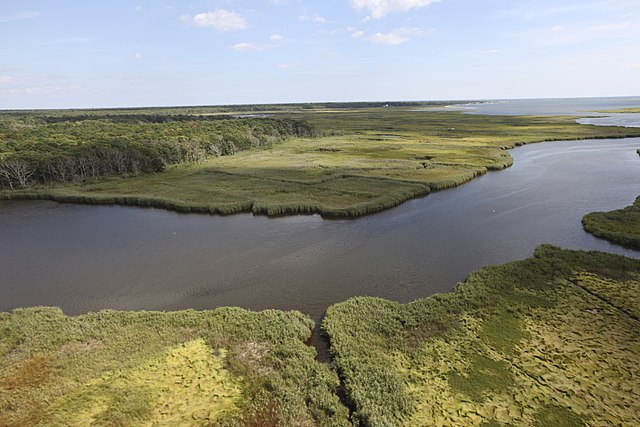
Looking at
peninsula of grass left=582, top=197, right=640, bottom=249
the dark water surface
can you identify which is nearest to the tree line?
the dark water surface

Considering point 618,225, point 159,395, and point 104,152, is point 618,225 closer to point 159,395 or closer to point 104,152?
point 159,395

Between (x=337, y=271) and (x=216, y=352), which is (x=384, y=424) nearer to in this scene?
(x=216, y=352)

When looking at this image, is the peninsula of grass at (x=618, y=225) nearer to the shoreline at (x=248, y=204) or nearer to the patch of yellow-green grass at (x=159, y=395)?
the shoreline at (x=248, y=204)

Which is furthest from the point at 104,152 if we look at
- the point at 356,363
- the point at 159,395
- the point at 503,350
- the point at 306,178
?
the point at 503,350

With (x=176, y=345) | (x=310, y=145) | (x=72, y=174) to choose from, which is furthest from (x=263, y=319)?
(x=310, y=145)

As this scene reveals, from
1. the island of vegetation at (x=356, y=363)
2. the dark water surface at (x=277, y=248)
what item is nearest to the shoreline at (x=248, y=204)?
the dark water surface at (x=277, y=248)

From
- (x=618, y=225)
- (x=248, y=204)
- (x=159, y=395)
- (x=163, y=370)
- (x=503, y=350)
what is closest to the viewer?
(x=159, y=395)

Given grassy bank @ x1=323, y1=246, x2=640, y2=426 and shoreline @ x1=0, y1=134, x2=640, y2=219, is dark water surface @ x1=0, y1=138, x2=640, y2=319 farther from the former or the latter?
grassy bank @ x1=323, y1=246, x2=640, y2=426
